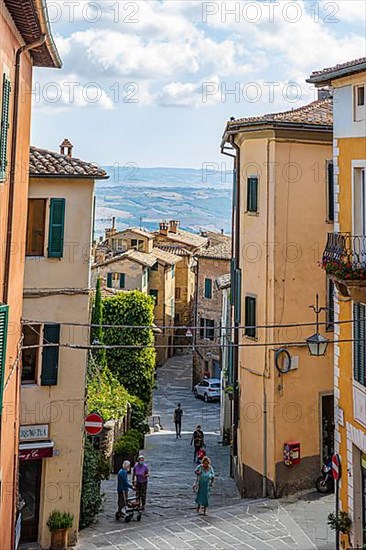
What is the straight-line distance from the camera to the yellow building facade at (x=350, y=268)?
40.6 ft

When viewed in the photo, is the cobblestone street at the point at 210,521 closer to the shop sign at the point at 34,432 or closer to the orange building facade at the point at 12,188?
the shop sign at the point at 34,432

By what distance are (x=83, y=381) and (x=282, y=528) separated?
17.4 ft

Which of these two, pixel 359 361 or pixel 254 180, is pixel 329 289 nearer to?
pixel 254 180

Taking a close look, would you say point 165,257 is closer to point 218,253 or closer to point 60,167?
point 218,253

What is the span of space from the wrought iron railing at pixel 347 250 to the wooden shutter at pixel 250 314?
263 inches

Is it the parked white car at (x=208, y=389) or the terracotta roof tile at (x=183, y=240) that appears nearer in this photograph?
the parked white car at (x=208, y=389)

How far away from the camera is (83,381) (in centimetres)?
1526

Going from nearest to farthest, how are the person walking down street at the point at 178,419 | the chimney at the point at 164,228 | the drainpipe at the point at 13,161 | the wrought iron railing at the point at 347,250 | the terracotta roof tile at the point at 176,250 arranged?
1. the drainpipe at the point at 13,161
2. the wrought iron railing at the point at 347,250
3. the person walking down street at the point at 178,419
4. the terracotta roof tile at the point at 176,250
5. the chimney at the point at 164,228

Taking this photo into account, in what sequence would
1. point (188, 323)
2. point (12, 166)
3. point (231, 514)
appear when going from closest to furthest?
1. point (12, 166)
2. point (231, 514)
3. point (188, 323)

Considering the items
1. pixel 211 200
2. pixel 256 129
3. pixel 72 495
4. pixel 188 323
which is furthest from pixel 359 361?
pixel 211 200

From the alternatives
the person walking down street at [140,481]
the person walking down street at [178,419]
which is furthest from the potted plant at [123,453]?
the person walking down street at [178,419]

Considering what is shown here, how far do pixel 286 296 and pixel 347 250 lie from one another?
635 cm

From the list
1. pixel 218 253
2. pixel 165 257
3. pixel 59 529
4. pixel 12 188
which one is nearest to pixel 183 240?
pixel 165 257

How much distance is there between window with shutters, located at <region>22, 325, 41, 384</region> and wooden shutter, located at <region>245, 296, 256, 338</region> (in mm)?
6490
